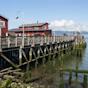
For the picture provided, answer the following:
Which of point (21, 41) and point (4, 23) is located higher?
point (4, 23)

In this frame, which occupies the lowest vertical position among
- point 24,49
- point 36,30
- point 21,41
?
point 24,49

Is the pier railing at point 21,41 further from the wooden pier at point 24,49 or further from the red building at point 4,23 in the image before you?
the red building at point 4,23

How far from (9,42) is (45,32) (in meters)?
37.0

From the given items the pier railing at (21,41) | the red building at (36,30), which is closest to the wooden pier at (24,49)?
the pier railing at (21,41)

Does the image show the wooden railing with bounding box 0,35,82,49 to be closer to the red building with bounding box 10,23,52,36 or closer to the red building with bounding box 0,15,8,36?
the red building with bounding box 0,15,8,36

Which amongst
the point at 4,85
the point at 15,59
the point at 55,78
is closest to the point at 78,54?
the point at 15,59

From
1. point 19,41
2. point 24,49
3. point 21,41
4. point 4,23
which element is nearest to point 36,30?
point 4,23

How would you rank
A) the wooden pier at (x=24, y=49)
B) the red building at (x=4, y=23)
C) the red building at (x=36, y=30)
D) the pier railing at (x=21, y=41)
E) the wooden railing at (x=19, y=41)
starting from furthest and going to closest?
the red building at (x=36, y=30), the red building at (x=4, y=23), the wooden pier at (x=24, y=49), the pier railing at (x=21, y=41), the wooden railing at (x=19, y=41)

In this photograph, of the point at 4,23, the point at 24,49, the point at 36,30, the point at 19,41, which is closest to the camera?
the point at 19,41

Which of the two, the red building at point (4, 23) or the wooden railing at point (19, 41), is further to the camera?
the red building at point (4, 23)

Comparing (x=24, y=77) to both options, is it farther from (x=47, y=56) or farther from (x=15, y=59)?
(x=47, y=56)

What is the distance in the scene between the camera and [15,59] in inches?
1375

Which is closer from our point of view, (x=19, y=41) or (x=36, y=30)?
(x=19, y=41)

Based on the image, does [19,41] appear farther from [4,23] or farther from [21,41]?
[4,23]
